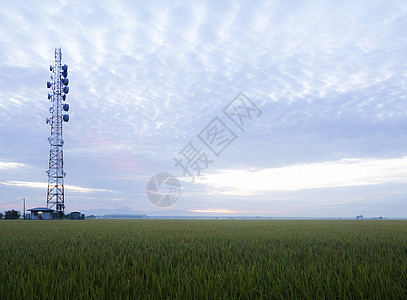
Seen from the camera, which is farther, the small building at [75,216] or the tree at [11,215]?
the tree at [11,215]

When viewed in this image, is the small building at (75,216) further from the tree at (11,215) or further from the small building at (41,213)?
the tree at (11,215)

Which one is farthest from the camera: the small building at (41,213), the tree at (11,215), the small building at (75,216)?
the tree at (11,215)

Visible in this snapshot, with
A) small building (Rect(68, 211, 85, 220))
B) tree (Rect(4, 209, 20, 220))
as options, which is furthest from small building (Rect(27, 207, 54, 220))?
tree (Rect(4, 209, 20, 220))

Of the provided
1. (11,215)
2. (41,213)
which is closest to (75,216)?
(41,213)

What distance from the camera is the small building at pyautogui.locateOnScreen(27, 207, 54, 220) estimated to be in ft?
156

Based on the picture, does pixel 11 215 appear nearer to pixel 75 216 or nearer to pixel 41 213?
pixel 41 213

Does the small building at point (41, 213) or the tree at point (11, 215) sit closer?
the small building at point (41, 213)

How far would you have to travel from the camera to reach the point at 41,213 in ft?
160

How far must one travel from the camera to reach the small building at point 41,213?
47.5 m

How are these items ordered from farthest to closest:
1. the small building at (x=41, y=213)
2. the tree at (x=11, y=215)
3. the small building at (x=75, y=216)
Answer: the tree at (x=11, y=215)
the small building at (x=75, y=216)
the small building at (x=41, y=213)

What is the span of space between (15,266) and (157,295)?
3325mm

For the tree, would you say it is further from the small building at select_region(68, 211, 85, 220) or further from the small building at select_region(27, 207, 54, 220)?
the small building at select_region(68, 211, 85, 220)

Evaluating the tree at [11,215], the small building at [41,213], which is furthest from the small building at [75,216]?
the tree at [11,215]

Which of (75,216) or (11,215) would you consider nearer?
(75,216)
